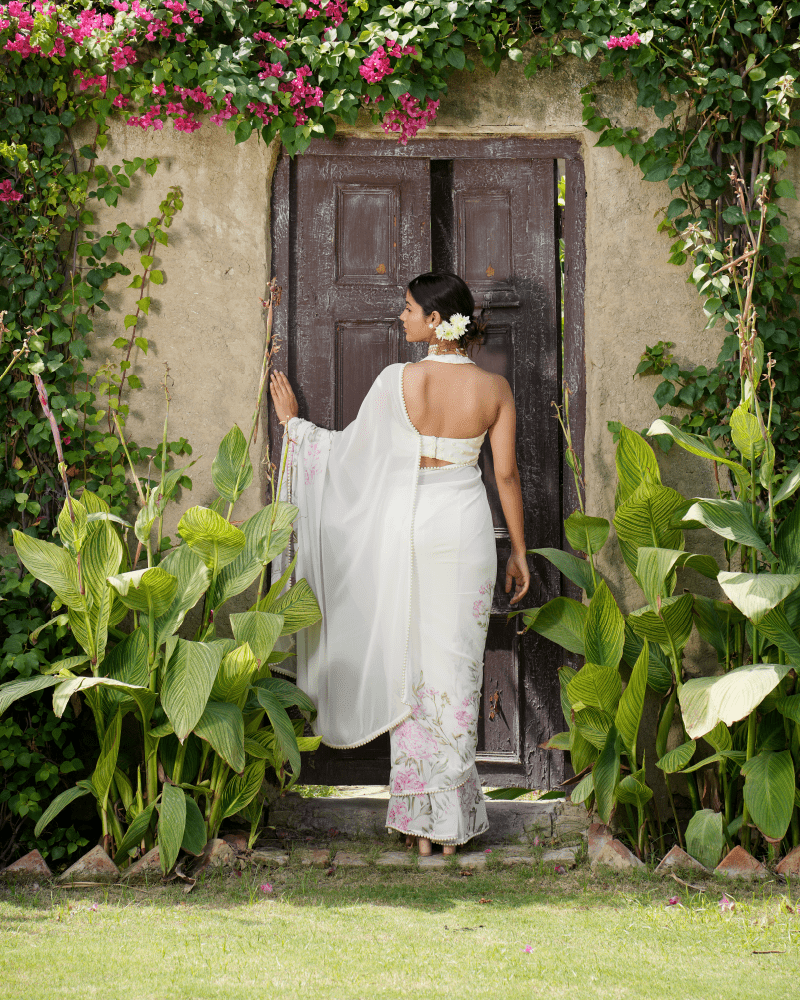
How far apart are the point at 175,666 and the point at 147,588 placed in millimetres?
253

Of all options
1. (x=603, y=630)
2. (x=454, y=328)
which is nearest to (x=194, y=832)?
(x=603, y=630)

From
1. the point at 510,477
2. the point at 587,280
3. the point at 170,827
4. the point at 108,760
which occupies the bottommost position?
the point at 170,827

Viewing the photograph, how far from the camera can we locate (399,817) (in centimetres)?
315

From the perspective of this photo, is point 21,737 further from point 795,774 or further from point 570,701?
point 795,774

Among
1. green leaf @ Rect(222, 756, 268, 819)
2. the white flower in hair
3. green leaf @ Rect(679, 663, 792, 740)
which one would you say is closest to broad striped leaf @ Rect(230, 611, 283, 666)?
green leaf @ Rect(222, 756, 268, 819)

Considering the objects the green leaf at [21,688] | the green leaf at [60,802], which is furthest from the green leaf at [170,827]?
the green leaf at [21,688]

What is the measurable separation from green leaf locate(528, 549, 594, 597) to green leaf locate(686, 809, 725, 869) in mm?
825

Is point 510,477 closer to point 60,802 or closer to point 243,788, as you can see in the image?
point 243,788

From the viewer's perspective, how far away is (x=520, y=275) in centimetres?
368

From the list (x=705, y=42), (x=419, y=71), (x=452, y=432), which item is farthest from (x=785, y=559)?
(x=419, y=71)

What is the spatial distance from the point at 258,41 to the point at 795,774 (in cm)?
313

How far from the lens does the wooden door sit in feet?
12.1

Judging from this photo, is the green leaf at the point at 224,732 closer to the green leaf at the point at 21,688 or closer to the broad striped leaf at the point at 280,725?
the broad striped leaf at the point at 280,725

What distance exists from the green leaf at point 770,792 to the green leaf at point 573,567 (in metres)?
0.79
